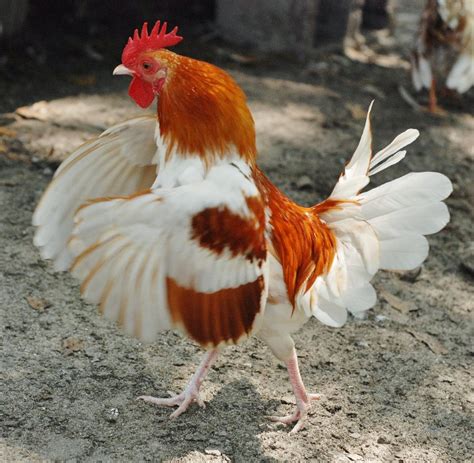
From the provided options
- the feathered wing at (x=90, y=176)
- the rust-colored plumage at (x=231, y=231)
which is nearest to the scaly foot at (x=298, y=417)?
the rust-colored plumage at (x=231, y=231)

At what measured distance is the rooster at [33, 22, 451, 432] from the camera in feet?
8.48

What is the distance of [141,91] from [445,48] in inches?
167

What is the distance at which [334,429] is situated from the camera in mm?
3303

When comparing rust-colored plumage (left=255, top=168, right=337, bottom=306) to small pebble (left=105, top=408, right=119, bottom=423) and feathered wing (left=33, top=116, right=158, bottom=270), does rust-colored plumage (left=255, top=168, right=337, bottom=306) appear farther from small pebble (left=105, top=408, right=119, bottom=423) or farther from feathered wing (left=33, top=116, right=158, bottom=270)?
small pebble (left=105, top=408, right=119, bottom=423)

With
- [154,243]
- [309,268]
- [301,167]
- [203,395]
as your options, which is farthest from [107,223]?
[301,167]

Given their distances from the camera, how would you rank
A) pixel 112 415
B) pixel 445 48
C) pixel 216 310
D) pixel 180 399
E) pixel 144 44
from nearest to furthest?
pixel 216 310
pixel 144 44
pixel 112 415
pixel 180 399
pixel 445 48

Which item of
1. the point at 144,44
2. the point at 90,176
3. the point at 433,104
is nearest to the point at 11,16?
the point at 433,104

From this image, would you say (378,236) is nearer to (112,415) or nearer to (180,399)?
(180,399)

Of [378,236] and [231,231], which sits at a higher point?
[231,231]

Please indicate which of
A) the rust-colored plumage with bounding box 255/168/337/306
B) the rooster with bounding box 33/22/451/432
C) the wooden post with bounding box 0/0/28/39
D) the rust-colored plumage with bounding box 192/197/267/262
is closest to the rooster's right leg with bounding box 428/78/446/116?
the wooden post with bounding box 0/0/28/39

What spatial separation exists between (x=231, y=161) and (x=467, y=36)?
13.9 feet

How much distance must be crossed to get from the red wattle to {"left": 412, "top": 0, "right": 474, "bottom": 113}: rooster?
4.08 m

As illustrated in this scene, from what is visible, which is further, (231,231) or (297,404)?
(297,404)

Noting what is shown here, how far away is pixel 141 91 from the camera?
300 centimetres
